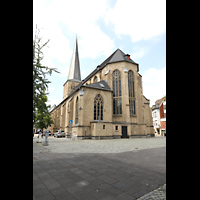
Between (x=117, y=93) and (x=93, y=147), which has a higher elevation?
(x=117, y=93)

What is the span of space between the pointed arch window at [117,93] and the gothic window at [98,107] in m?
3.19

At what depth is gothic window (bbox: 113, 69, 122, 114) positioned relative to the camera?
2650 cm

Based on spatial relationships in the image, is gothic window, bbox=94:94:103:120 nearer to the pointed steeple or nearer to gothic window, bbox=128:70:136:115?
gothic window, bbox=128:70:136:115

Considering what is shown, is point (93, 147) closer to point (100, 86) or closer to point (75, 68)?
point (100, 86)

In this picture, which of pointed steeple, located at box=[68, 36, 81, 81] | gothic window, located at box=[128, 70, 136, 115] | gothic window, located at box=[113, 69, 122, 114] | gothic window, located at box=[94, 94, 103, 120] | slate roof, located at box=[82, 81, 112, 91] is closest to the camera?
gothic window, located at box=[94, 94, 103, 120]

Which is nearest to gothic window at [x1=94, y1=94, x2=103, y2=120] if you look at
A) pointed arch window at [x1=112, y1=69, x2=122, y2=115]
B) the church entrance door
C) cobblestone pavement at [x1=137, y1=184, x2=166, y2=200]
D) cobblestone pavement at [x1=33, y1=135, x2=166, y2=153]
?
pointed arch window at [x1=112, y1=69, x2=122, y2=115]

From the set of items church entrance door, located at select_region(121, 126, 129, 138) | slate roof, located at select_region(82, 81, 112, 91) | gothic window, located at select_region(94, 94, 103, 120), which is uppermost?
slate roof, located at select_region(82, 81, 112, 91)

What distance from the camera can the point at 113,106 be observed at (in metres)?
26.9

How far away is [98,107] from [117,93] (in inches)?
209

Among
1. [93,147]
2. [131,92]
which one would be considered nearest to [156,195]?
[93,147]
